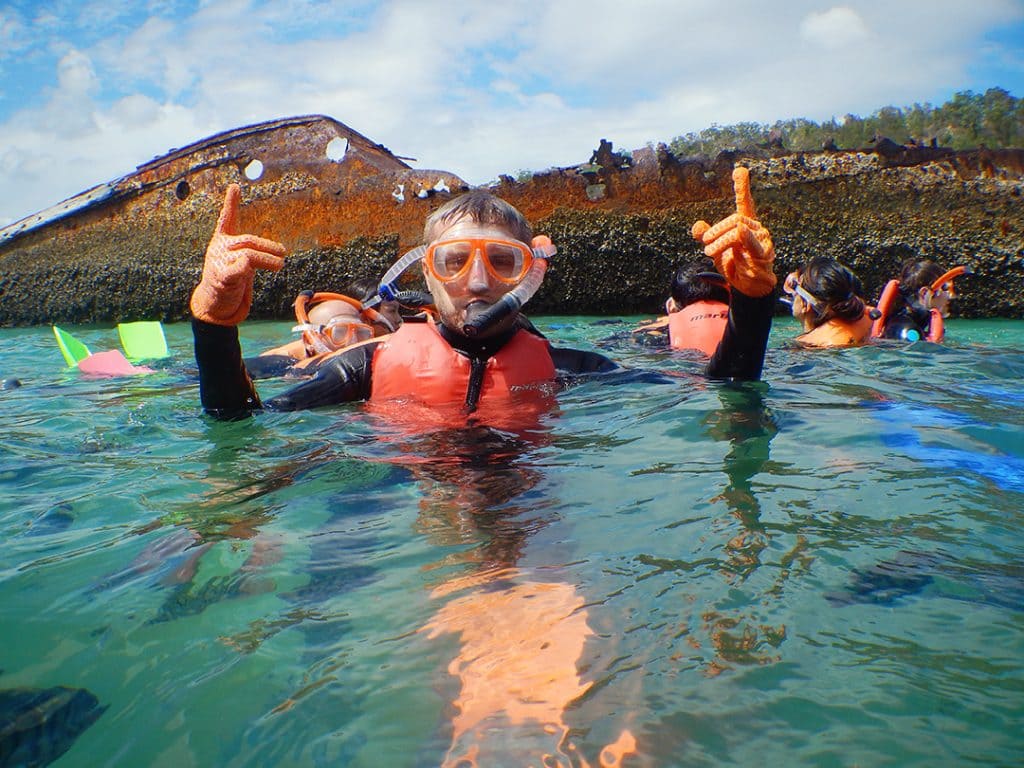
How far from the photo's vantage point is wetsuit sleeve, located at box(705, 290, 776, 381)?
3.05 metres

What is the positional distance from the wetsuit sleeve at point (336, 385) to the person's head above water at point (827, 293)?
4202mm

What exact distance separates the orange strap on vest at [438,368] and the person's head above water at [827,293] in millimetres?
3789

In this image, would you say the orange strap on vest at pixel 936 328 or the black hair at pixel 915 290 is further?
the black hair at pixel 915 290

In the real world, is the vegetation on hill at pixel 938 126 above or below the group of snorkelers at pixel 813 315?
above

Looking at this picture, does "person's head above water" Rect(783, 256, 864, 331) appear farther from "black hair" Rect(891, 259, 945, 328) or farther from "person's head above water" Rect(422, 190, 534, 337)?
"person's head above water" Rect(422, 190, 534, 337)

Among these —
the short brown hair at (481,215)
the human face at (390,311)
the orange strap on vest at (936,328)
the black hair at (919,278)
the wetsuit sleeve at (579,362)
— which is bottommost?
the orange strap on vest at (936,328)

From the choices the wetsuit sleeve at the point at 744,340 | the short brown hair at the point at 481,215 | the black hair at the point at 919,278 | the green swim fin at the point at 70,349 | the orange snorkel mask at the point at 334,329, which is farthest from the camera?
the black hair at the point at 919,278

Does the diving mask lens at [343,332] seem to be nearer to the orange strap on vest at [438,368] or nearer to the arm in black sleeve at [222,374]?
the orange strap on vest at [438,368]

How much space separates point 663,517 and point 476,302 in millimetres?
1440

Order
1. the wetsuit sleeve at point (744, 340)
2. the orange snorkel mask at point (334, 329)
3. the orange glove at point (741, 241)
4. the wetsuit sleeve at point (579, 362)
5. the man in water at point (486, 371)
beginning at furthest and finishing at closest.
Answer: the orange snorkel mask at point (334, 329), the wetsuit sleeve at point (579, 362), the wetsuit sleeve at point (744, 340), the orange glove at point (741, 241), the man in water at point (486, 371)

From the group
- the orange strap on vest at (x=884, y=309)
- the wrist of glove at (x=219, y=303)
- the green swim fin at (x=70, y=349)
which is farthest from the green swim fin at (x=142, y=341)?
the orange strap on vest at (x=884, y=309)

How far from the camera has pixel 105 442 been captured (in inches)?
135

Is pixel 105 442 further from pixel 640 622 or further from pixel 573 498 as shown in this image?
pixel 640 622

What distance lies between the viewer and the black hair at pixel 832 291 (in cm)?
641
